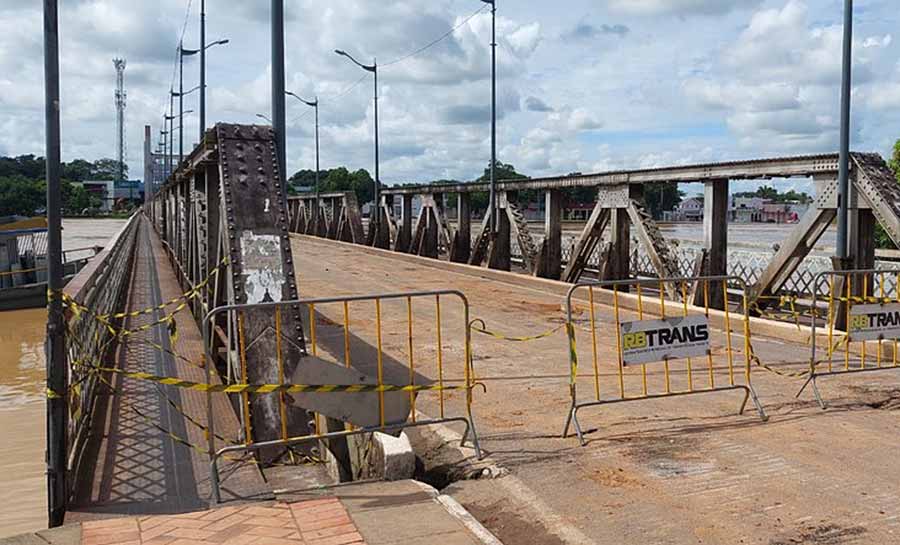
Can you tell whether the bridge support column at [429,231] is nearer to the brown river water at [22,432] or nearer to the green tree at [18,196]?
the brown river water at [22,432]

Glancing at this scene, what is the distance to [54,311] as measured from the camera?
518cm

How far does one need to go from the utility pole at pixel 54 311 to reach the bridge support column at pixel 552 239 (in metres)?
15.0

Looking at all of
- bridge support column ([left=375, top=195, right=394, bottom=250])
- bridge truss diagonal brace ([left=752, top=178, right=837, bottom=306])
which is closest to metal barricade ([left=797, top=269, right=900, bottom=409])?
bridge truss diagonal brace ([left=752, top=178, right=837, bottom=306])

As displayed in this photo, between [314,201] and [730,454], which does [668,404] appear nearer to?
[730,454]

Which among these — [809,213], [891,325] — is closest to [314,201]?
[809,213]

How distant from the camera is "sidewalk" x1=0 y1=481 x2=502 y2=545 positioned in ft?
14.5

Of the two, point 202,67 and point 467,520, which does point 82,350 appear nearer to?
point 467,520

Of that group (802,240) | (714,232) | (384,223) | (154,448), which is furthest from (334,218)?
(154,448)

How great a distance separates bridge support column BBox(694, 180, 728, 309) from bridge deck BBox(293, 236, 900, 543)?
16.6 feet

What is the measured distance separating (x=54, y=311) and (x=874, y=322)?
7402 mm

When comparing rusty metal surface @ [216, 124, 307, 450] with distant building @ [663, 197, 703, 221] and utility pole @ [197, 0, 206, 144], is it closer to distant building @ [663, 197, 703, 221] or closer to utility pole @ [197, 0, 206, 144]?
utility pole @ [197, 0, 206, 144]

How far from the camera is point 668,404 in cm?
782

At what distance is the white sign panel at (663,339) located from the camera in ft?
22.9

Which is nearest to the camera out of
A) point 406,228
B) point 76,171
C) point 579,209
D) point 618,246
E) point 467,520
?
point 467,520
